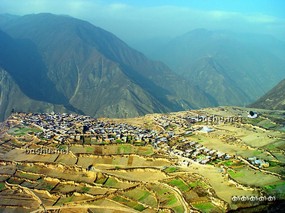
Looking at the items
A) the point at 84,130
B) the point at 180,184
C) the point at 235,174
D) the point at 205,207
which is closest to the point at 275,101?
the point at 84,130

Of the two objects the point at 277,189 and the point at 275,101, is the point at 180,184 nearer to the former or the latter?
the point at 277,189

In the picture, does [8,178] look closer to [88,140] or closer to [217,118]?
[88,140]

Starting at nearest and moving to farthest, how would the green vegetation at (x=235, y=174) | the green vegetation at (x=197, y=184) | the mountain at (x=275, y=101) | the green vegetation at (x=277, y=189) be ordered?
the green vegetation at (x=277, y=189) < the green vegetation at (x=197, y=184) < the green vegetation at (x=235, y=174) < the mountain at (x=275, y=101)

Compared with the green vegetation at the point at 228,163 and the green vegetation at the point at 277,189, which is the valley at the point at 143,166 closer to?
the green vegetation at the point at 277,189

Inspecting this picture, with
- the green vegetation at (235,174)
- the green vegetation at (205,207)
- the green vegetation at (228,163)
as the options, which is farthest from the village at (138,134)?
the green vegetation at (205,207)

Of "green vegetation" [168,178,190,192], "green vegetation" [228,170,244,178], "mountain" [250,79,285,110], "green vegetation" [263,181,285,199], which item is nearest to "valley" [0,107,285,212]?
"green vegetation" [263,181,285,199]

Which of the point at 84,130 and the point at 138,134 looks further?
the point at 84,130

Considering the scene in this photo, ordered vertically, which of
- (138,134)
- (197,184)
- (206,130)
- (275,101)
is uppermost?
(275,101)

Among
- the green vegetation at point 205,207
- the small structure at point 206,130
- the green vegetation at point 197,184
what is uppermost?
the small structure at point 206,130
